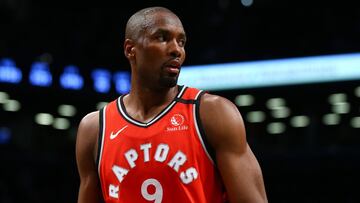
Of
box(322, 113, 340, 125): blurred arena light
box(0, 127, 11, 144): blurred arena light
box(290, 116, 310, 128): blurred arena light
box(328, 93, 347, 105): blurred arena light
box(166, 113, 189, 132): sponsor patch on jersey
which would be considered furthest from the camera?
box(290, 116, 310, 128): blurred arena light

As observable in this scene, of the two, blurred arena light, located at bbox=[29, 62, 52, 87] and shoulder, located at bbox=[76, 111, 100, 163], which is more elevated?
blurred arena light, located at bbox=[29, 62, 52, 87]

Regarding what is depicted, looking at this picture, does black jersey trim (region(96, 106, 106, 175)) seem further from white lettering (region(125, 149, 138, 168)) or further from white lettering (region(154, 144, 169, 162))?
white lettering (region(154, 144, 169, 162))

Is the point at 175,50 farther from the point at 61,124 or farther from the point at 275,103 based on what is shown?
the point at 61,124

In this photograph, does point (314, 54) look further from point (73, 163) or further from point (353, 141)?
point (73, 163)

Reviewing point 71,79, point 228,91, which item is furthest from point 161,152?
point 228,91

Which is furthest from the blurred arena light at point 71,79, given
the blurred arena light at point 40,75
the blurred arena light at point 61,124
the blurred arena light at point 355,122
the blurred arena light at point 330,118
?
the blurred arena light at point 355,122

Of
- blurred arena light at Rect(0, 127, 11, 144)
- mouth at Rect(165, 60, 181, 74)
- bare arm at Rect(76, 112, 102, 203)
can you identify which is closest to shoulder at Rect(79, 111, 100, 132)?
bare arm at Rect(76, 112, 102, 203)

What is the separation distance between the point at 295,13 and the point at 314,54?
5.94 feet

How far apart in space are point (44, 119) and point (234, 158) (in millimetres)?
20828

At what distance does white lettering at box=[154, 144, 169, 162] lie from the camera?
11.2ft

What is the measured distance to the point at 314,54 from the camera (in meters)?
20.9

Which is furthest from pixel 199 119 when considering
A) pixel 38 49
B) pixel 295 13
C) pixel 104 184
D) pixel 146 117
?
pixel 295 13

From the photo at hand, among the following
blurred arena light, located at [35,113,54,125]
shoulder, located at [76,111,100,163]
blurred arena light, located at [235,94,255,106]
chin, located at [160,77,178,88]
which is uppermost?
blurred arena light, located at [235,94,255,106]

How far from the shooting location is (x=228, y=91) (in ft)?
71.5
